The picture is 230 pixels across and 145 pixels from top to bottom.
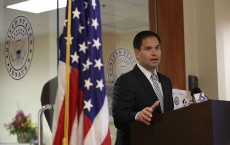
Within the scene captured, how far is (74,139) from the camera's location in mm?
2219

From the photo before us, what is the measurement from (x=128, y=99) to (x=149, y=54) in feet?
1.20

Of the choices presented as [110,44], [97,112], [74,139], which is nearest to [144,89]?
[97,112]

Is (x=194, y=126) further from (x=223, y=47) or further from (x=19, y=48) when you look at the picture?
(x=223, y=47)

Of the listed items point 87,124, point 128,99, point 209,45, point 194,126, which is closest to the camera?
point 194,126

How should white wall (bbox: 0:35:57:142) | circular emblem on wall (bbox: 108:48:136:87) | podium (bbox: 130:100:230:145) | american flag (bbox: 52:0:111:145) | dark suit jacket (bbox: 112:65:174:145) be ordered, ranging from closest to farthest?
podium (bbox: 130:100:230:145), american flag (bbox: 52:0:111:145), dark suit jacket (bbox: 112:65:174:145), white wall (bbox: 0:35:57:142), circular emblem on wall (bbox: 108:48:136:87)

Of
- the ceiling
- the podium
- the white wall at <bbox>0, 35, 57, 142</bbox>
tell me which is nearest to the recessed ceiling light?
the ceiling

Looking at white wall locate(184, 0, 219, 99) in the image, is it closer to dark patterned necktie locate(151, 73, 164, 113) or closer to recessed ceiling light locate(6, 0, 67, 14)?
recessed ceiling light locate(6, 0, 67, 14)

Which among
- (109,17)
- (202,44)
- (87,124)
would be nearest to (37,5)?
(109,17)

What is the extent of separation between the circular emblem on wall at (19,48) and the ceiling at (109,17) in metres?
0.06

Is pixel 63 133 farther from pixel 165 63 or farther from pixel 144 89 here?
pixel 165 63

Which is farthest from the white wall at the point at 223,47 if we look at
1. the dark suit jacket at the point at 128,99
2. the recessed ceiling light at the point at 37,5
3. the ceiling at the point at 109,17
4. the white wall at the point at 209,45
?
the dark suit jacket at the point at 128,99

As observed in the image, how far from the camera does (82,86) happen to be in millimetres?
2266

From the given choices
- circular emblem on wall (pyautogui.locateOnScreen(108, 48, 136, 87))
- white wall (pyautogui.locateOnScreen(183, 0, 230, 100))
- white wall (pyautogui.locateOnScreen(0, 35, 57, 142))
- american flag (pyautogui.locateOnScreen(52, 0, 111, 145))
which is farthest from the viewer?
white wall (pyautogui.locateOnScreen(183, 0, 230, 100))

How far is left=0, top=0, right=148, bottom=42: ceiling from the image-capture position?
3.37 meters
